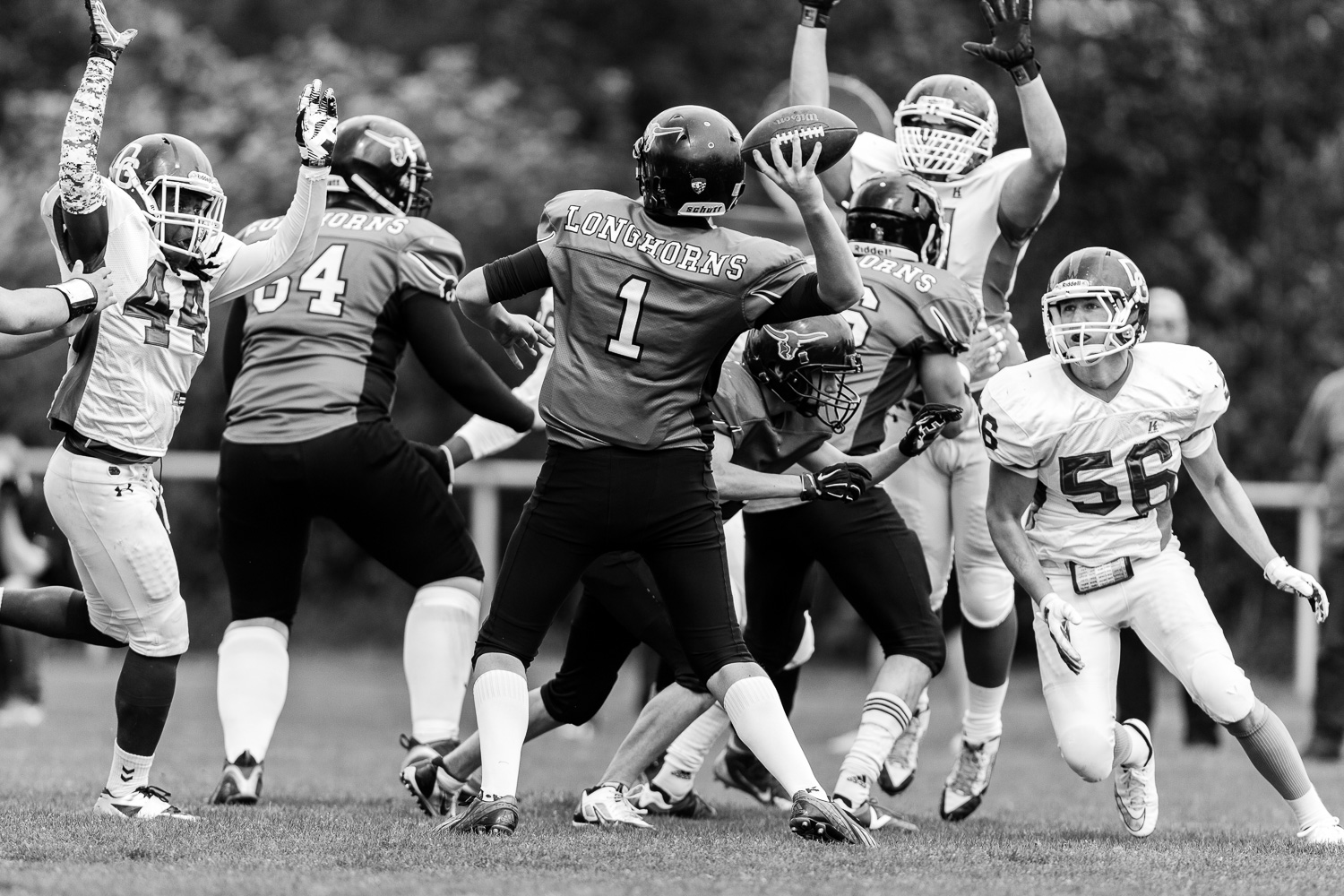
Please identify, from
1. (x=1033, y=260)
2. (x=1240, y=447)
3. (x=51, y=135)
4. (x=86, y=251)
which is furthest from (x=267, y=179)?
(x=86, y=251)

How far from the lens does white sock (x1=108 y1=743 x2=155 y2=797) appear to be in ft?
17.8

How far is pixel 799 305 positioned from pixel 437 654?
221 cm

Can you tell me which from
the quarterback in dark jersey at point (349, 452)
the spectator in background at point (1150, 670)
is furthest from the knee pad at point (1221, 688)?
the spectator in background at point (1150, 670)

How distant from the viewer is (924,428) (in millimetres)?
5379

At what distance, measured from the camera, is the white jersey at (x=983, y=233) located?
261 inches

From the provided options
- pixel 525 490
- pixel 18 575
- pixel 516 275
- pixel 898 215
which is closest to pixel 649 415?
pixel 516 275

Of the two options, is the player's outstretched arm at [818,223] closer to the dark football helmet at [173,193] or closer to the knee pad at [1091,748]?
the knee pad at [1091,748]

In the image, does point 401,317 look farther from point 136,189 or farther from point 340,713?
point 340,713

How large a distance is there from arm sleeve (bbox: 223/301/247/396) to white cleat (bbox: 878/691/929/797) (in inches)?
114

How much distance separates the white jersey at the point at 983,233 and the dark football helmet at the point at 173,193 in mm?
2504

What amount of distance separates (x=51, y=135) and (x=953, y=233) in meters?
12.9

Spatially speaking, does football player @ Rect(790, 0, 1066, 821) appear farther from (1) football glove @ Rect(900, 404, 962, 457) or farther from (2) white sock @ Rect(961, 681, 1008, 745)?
(1) football glove @ Rect(900, 404, 962, 457)

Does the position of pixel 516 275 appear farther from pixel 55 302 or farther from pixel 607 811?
pixel 607 811

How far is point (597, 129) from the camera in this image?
19938 millimetres
